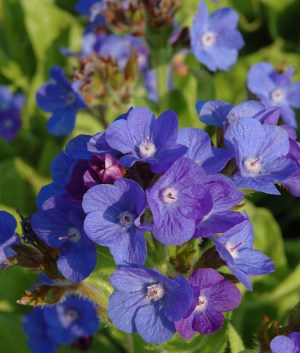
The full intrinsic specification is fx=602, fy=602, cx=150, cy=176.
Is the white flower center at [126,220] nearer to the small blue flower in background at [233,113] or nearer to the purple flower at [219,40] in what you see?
the small blue flower in background at [233,113]

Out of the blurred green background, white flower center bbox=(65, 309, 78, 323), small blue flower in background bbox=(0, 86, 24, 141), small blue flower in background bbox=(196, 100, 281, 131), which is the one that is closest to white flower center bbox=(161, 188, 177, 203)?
small blue flower in background bbox=(196, 100, 281, 131)

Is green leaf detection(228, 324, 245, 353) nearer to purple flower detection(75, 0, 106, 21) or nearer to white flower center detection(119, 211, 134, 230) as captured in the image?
white flower center detection(119, 211, 134, 230)

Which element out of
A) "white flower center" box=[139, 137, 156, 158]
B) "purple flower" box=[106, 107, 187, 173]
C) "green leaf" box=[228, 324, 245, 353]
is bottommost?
"green leaf" box=[228, 324, 245, 353]

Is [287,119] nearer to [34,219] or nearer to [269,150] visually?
[269,150]

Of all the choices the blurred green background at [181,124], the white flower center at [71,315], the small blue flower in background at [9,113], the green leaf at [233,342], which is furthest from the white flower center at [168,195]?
the small blue flower in background at [9,113]

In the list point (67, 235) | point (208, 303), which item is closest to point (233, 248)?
point (208, 303)

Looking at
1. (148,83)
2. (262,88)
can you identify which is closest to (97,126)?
(148,83)

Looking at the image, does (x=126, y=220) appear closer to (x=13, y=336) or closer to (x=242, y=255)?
(x=242, y=255)
